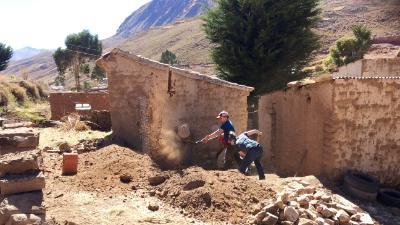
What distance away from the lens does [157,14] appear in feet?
559

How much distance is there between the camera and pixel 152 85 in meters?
11.3

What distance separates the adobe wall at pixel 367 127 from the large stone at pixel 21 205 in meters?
6.66

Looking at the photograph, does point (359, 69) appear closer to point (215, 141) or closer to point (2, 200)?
point (215, 141)

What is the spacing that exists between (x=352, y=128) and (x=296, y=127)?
2042 mm

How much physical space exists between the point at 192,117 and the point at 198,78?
1.02m

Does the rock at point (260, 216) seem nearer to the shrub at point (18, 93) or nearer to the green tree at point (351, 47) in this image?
the shrub at point (18, 93)

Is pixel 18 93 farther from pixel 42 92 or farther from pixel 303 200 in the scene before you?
pixel 303 200

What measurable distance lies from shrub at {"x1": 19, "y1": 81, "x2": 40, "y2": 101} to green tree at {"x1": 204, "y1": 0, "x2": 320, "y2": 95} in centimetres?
2060

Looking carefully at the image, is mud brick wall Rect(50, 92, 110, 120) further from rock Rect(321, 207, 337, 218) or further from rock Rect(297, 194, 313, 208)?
rock Rect(321, 207, 337, 218)

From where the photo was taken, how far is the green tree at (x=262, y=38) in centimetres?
1958

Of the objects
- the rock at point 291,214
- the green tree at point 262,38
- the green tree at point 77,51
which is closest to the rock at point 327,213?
the rock at point 291,214

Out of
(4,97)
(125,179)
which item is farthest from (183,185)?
(4,97)

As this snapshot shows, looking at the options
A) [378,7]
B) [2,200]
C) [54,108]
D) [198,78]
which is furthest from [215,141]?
[378,7]

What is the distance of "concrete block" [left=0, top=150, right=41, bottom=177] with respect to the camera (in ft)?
20.6
